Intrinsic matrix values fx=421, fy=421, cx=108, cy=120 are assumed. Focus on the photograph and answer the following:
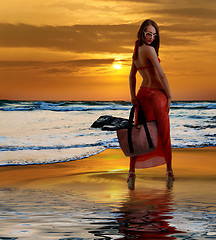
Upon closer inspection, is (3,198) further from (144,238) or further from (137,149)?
(144,238)

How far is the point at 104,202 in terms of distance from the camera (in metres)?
3.95

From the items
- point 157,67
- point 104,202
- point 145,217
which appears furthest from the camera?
point 157,67

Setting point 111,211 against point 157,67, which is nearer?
point 111,211

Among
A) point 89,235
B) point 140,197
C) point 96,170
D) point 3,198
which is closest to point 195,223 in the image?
point 89,235

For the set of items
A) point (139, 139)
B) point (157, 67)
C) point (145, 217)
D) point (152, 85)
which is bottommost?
point (145, 217)

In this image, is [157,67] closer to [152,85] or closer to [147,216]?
[152,85]

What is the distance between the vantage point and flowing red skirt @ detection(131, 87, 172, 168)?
4.73 m

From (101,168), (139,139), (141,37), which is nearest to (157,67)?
(141,37)

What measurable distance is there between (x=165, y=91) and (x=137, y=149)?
28.4 inches

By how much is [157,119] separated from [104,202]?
1.26 m

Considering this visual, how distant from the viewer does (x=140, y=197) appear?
13.8 ft

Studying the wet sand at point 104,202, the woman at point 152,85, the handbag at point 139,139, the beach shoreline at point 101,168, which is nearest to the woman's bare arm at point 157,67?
the woman at point 152,85

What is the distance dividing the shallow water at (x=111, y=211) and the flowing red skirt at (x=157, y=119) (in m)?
0.29

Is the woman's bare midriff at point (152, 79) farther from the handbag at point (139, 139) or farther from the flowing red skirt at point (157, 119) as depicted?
the handbag at point (139, 139)
